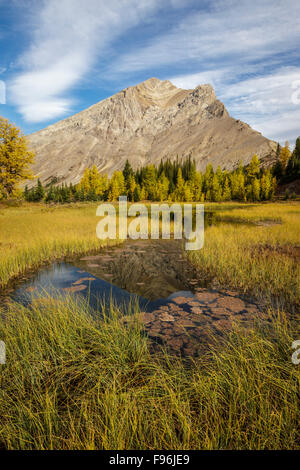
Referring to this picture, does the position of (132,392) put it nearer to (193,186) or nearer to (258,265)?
(258,265)

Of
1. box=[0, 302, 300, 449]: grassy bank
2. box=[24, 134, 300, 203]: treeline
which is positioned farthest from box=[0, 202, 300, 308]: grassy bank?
box=[24, 134, 300, 203]: treeline

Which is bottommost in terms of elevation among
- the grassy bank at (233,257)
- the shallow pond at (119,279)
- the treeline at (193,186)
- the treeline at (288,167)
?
the shallow pond at (119,279)

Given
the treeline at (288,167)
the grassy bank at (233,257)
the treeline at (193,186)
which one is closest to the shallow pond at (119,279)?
the grassy bank at (233,257)

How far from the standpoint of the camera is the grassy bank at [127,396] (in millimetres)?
2346

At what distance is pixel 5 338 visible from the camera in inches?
159

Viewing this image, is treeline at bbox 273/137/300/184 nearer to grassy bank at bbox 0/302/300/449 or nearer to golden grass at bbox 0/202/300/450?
golden grass at bbox 0/202/300/450

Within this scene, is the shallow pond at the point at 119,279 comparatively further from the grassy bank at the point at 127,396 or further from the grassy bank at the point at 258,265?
the grassy bank at the point at 127,396

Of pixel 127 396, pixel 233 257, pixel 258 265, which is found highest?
pixel 233 257

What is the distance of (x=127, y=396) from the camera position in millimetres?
2742

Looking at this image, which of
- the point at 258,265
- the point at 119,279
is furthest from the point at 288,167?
the point at 119,279

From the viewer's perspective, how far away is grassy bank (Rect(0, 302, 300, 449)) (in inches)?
92.4

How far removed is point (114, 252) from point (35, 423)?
11059 millimetres
